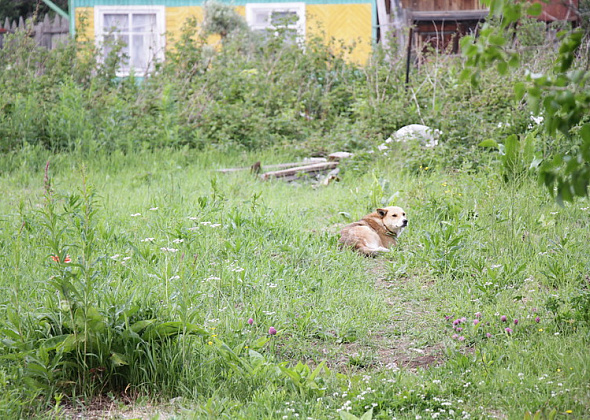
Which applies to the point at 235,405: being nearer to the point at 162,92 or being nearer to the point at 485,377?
the point at 485,377

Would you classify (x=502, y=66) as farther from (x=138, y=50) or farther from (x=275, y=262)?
(x=138, y=50)

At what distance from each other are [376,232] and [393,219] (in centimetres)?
23

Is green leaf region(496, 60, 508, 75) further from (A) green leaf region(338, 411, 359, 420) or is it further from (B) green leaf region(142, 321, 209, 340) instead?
(B) green leaf region(142, 321, 209, 340)

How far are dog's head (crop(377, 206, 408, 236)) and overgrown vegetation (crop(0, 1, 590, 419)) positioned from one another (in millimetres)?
165

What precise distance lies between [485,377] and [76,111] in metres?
8.13

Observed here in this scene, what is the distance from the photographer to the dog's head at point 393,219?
5938 millimetres

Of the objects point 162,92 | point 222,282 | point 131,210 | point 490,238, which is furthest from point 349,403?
point 162,92

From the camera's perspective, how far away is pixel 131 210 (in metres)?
6.78

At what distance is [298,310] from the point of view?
14.3 ft

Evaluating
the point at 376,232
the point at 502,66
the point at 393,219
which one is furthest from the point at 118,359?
the point at 393,219

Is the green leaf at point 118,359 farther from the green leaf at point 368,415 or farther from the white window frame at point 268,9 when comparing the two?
the white window frame at point 268,9

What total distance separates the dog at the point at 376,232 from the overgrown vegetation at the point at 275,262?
5.4 inches

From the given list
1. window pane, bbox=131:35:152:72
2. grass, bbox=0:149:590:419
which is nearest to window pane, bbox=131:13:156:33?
window pane, bbox=131:35:152:72

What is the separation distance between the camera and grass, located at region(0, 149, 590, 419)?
3166 millimetres
